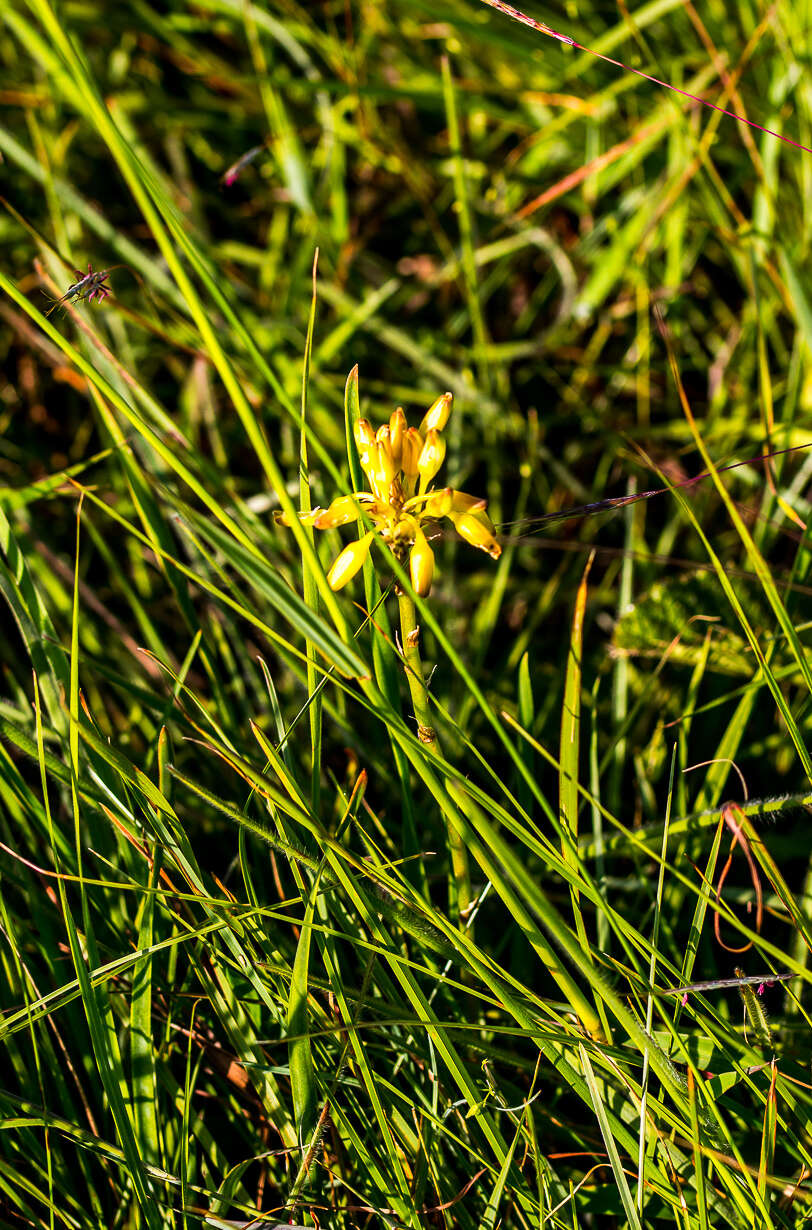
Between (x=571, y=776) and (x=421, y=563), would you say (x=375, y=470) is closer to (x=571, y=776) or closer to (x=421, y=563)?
(x=421, y=563)

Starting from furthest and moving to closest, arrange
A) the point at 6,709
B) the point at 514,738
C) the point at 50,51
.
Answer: the point at 50,51
the point at 514,738
the point at 6,709

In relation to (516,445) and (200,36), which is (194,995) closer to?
(516,445)

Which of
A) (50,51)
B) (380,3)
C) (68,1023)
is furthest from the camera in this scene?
(380,3)

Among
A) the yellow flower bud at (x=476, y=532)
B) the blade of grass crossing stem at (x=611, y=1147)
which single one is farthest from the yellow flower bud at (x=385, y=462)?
the blade of grass crossing stem at (x=611, y=1147)

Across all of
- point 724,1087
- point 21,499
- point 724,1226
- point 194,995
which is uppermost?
point 21,499

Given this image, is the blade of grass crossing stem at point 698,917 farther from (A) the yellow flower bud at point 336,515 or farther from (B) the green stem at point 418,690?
(A) the yellow flower bud at point 336,515

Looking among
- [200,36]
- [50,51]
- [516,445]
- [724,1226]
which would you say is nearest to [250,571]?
[724,1226]
